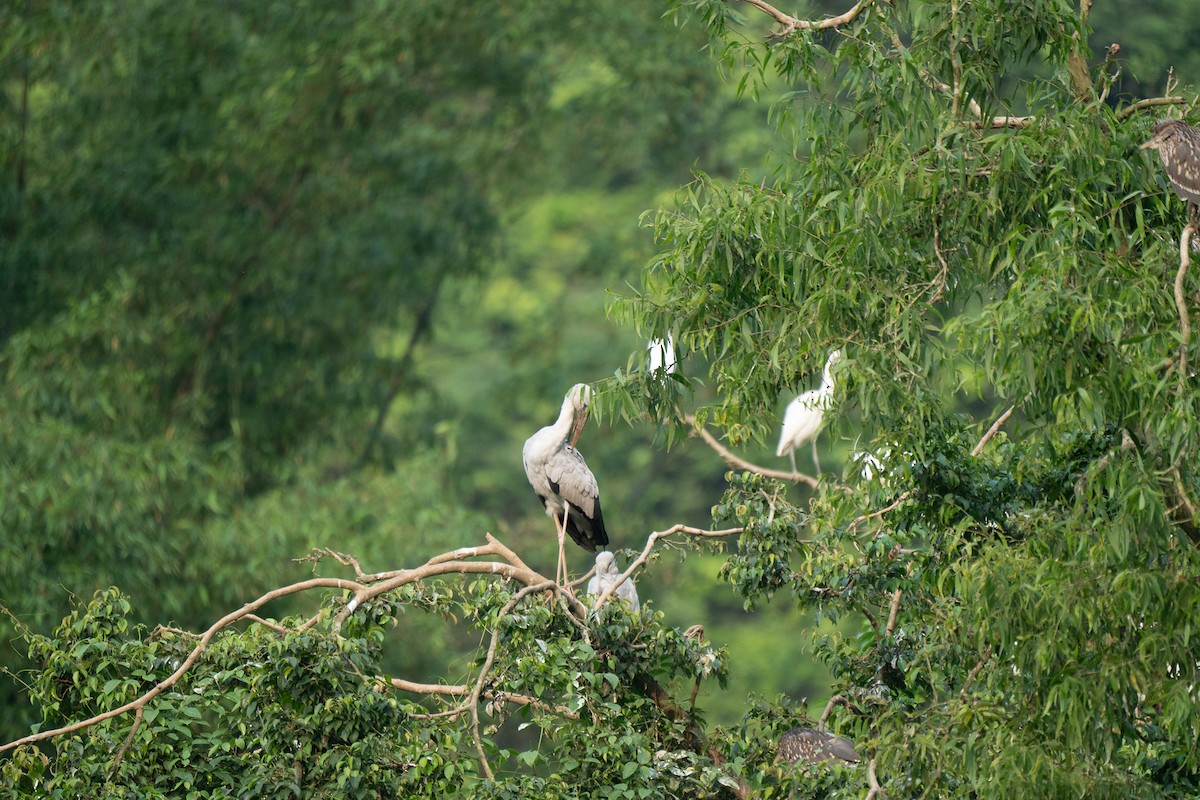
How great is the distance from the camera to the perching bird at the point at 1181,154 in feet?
17.3

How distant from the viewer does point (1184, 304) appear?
4.83 metres

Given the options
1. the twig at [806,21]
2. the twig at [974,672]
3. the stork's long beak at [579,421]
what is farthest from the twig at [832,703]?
the twig at [806,21]

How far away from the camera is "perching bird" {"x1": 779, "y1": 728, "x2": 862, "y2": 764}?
608cm

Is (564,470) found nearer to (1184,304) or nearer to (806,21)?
(806,21)

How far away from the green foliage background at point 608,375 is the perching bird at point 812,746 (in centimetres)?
11

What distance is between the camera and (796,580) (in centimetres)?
647

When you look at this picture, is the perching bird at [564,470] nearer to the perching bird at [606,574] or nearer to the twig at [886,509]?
the perching bird at [606,574]

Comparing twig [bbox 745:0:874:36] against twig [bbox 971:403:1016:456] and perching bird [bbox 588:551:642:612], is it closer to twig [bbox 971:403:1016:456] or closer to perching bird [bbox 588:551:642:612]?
twig [bbox 971:403:1016:456]

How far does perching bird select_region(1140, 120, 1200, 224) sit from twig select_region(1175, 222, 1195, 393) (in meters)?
0.16

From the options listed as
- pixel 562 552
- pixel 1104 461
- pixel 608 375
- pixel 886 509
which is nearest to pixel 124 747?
pixel 562 552

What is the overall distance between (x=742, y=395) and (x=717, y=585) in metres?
16.6

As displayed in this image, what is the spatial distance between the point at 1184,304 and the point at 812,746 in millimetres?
2268

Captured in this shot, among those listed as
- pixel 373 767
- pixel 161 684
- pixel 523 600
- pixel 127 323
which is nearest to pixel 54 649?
pixel 161 684

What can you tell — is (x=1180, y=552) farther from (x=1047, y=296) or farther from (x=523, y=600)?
(x=523, y=600)
